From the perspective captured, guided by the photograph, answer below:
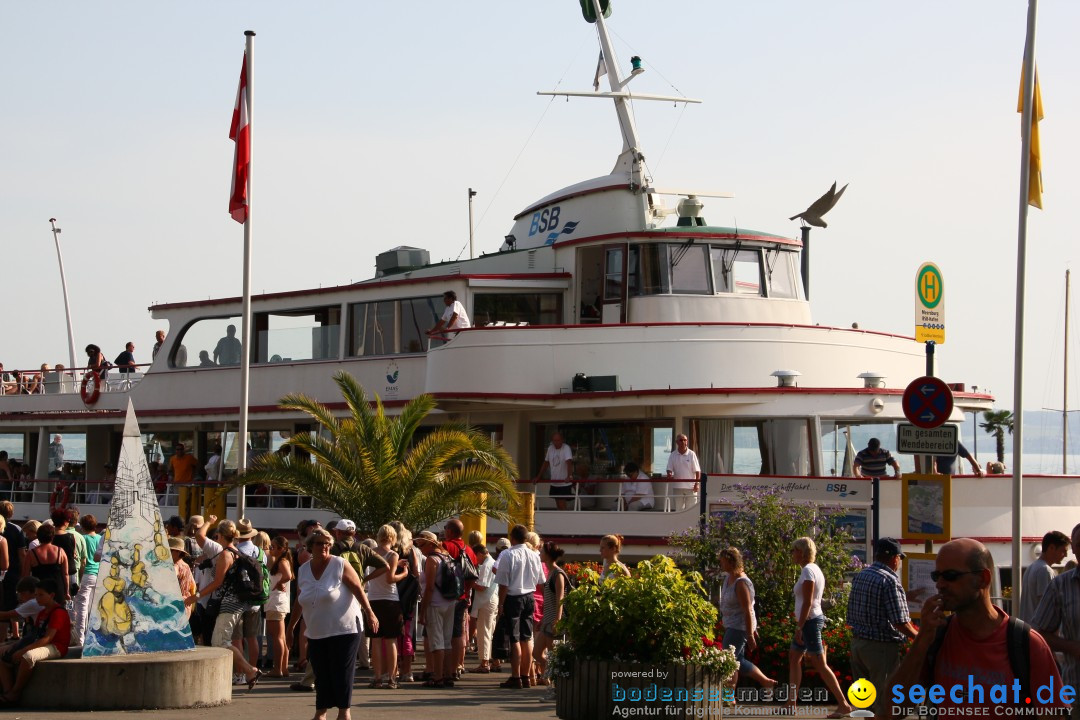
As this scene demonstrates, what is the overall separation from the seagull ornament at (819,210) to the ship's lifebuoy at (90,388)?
42.5ft

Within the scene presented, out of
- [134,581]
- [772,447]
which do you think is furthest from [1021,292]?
[134,581]

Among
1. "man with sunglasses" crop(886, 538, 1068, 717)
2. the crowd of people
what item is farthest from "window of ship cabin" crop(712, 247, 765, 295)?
"man with sunglasses" crop(886, 538, 1068, 717)

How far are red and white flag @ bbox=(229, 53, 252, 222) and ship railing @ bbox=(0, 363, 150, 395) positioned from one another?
679cm

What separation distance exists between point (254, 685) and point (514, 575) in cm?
264

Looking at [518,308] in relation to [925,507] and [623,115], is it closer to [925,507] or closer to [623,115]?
[623,115]

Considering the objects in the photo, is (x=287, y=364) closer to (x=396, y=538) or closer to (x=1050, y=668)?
(x=396, y=538)

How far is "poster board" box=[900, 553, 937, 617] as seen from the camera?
12.3m

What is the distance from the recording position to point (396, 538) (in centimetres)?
1350

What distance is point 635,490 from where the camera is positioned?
18609 millimetres

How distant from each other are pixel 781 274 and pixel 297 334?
779 centimetres

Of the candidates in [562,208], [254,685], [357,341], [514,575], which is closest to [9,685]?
[254,685]

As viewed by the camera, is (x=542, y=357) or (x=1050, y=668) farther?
(x=542, y=357)

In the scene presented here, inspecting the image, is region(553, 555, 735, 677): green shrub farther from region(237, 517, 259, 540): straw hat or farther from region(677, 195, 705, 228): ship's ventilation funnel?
region(677, 195, 705, 228): ship's ventilation funnel

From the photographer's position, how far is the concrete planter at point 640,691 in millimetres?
10055
